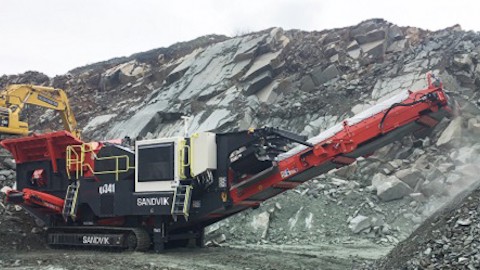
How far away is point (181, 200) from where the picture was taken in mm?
9781

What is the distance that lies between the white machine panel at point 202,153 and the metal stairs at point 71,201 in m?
2.77

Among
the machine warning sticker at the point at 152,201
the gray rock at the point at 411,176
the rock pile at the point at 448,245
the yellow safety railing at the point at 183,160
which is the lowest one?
the rock pile at the point at 448,245

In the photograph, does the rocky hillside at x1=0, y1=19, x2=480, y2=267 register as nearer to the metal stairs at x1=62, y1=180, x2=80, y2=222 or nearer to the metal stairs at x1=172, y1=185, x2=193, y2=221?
the metal stairs at x1=172, y1=185, x2=193, y2=221

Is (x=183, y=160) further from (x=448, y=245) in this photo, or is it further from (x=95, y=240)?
(x=448, y=245)

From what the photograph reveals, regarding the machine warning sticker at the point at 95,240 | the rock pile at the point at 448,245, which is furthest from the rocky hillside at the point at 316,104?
the rock pile at the point at 448,245

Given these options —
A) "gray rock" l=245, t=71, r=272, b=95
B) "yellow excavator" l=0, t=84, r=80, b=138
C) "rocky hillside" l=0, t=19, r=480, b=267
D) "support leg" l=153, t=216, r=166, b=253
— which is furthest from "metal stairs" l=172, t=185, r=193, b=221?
"gray rock" l=245, t=71, r=272, b=95

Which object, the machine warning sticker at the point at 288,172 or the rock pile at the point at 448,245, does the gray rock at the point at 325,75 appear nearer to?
the machine warning sticker at the point at 288,172

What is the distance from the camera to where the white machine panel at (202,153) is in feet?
31.7

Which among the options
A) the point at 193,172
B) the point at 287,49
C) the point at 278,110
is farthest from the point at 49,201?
the point at 287,49

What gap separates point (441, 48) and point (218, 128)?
8.39 m

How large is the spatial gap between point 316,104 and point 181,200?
10064 millimetres

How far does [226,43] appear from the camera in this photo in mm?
24672

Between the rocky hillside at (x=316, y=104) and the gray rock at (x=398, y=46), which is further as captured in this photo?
the gray rock at (x=398, y=46)

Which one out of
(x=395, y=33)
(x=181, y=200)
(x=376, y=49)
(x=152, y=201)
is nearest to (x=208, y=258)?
(x=181, y=200)
